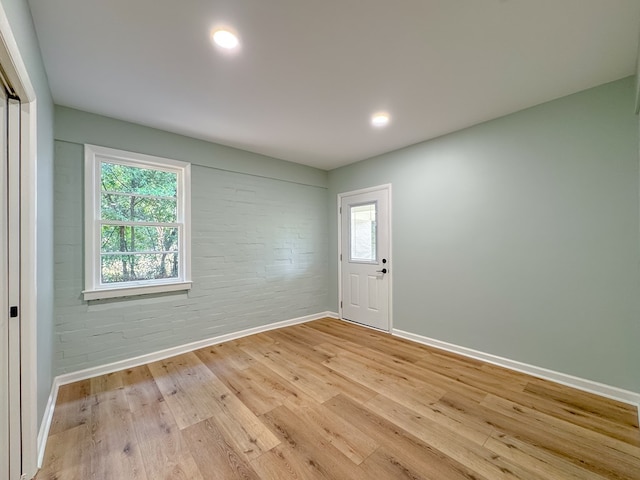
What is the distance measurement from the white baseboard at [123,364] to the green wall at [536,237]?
7.04ft

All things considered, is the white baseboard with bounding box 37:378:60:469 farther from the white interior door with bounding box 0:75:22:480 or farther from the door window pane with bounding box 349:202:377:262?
the door window pane with bounding box 349:202:377:262

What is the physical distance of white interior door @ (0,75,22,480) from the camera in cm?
132

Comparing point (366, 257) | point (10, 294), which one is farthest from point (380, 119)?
point (10, 294)

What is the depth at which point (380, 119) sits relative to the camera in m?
2.84

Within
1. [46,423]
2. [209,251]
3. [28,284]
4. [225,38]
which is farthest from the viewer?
[209,251]

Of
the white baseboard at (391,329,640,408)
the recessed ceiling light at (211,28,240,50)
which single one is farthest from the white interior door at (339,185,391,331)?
the recessed ceiling light at (211,28,240,50)

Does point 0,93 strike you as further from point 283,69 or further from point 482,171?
point 482,171

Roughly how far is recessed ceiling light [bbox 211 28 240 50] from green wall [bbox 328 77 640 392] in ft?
8.30

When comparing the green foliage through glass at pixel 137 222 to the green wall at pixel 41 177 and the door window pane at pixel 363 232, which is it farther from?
the door window pane at pixel 363 232

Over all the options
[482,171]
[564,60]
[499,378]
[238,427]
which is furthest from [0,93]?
[499,378]

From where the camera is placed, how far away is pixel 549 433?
1799 millimetres

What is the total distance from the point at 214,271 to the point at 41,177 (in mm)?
1889

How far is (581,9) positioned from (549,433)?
8.60 ft

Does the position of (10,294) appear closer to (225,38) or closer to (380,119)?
(225,38)
